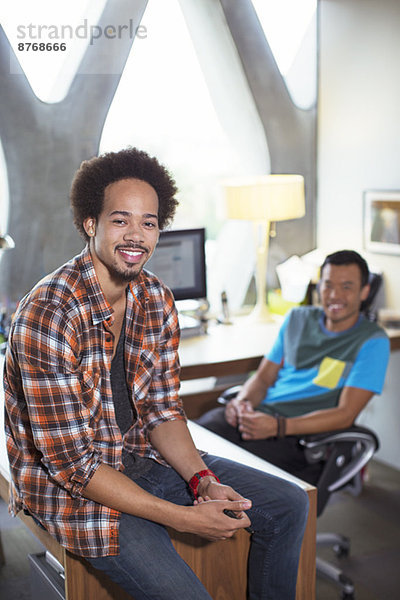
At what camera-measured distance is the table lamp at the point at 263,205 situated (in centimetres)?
351

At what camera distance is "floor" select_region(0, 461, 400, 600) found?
8.14 ft

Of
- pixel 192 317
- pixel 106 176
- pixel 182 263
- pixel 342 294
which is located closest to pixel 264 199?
pixel 182 263

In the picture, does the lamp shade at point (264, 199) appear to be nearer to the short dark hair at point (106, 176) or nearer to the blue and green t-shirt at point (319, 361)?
the blue and green t-shirt at point (319, 361)

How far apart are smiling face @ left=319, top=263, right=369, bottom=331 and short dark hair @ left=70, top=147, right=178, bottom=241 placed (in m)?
0.98

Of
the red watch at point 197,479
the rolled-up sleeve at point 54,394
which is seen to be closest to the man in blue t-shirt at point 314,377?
the red watch at point 197,479

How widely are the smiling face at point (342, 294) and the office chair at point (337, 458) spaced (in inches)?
15.7

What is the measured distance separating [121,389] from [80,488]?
0.30m

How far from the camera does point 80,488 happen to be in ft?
5.21

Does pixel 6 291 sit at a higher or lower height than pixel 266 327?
higher

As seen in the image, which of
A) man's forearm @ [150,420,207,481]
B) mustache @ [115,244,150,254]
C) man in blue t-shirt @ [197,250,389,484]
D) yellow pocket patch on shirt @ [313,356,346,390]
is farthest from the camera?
yellow pocket patch on shirt @ [313,356,346,390]

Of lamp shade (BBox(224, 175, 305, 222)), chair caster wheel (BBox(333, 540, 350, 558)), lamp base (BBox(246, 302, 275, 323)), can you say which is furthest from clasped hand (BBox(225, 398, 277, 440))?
lamp shade (BBox(224, 175, 305, 222))

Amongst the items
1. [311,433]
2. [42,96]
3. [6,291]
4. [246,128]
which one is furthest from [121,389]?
[246,128]

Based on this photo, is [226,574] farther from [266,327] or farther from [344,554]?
[266,327]

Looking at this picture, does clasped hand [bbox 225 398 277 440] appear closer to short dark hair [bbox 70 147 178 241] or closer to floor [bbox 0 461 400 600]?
A: floor [bbox 0 461 400 600]
